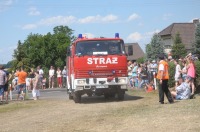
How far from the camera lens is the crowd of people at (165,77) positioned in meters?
15.0

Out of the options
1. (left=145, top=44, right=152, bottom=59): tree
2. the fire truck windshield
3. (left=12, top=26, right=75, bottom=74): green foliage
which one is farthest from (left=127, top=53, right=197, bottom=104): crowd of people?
(left=12, top=26, right=75, bottom=74): green foliage

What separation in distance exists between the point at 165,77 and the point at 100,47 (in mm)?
3816

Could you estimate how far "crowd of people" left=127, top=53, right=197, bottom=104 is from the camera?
15.0 meters

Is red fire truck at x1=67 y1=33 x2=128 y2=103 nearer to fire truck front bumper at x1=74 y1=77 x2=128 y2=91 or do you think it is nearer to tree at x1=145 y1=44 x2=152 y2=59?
fire truck front bumper at x1=74 y1=77 x2=128 y2=91

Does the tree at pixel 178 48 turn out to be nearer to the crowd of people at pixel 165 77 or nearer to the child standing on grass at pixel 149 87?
the crowd of people at pixel 165 77

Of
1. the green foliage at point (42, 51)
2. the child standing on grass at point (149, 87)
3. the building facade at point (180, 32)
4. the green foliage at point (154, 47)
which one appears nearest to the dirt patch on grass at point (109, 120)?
the child standing on grass at point (149, 87)

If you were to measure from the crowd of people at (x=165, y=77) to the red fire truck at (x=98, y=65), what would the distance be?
69.7 inches

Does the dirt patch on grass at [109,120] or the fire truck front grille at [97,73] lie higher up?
the fire truck front grille at [97,73]

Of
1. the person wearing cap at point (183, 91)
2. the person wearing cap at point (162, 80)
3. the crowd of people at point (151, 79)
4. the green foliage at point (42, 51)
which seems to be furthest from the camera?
the green foliage at point (42, 51)

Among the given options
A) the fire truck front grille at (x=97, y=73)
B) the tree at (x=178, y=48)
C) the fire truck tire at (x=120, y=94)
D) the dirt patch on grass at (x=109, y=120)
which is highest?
the tree at (x=178, y=48)

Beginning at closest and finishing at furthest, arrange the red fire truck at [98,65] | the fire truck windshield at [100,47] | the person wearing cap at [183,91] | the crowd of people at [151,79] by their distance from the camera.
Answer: the crowd of people at [151,79] < the person wearing cap at [183,91] < the red fire truck at [98,65] < the fire truck windshield at [100,47]

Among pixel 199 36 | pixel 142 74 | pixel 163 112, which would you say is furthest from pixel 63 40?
pixel 163 112

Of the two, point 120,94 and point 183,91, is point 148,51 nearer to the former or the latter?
point 120,94

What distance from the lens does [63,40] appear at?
80.6m
